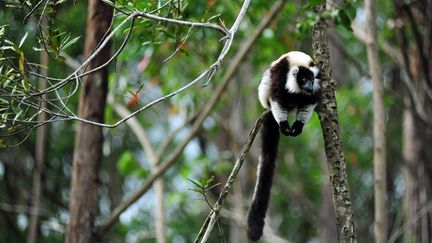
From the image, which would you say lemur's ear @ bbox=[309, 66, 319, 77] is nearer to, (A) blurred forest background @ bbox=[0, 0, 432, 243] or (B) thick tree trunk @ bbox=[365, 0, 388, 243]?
(A) blurred forest background @ bbox=[0, 0, 432, 243]

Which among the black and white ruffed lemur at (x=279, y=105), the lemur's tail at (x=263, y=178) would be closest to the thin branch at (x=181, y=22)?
the black and white ruffed lemur at (x=279, y=105)

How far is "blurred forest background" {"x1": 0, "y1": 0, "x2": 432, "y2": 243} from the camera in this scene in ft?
18.8

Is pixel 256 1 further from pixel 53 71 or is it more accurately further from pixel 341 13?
pixel 53 71

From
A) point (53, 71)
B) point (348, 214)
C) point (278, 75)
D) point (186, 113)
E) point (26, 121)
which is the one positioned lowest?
point (348, 214)

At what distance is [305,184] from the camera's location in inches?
561

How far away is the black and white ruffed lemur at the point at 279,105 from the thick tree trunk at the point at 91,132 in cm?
175

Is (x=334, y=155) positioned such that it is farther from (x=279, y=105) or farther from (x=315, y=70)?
(x=279, y=105)

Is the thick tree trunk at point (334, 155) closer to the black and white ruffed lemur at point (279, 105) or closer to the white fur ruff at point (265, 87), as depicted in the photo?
the black and white ruffed lemur at point (279, 105)

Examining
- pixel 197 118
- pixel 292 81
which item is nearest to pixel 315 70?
pixel 292 81

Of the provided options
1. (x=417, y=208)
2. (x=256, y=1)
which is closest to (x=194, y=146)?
(x=417, y=208)

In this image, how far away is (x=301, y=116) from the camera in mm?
4953

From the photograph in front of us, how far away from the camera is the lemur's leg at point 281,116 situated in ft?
16.3

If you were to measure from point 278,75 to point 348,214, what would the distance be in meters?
1.58

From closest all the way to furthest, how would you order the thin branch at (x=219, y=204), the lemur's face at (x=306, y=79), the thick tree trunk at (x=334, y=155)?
1. the thin branch at (x=219, y=204)
2. the thick tree trunk at (x=334, y=155)
3. the lemur's face at (x=306, y=79)
